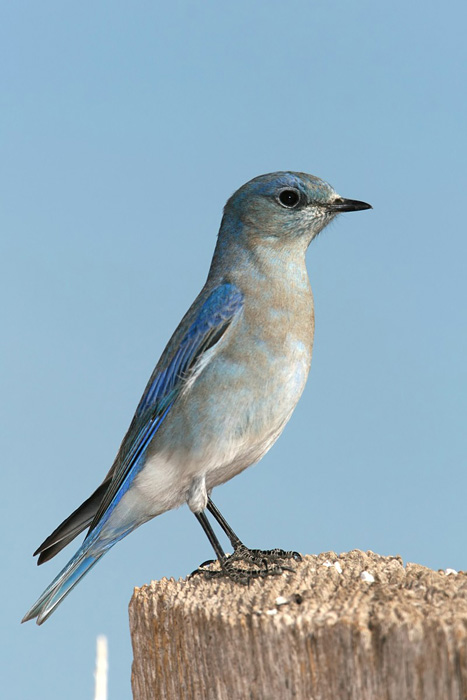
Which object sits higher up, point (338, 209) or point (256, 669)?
point (338, 209)

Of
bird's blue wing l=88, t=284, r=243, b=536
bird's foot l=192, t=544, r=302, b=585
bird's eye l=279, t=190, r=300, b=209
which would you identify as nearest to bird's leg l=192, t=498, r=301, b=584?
bird's foot l=192, t=544, r=302, b=585

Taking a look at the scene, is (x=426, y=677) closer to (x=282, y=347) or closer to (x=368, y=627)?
(x=368, y=627)

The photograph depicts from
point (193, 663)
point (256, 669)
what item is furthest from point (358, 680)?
point (193, 663)

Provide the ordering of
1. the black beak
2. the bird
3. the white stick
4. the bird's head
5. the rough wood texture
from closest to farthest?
the rough wood texture
the white stick
the bird
the bird's head
the black beak

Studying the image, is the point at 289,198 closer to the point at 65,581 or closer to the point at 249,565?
the point at 249,565

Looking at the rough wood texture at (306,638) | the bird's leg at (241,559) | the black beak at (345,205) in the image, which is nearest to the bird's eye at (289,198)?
the black beak at (345,205)

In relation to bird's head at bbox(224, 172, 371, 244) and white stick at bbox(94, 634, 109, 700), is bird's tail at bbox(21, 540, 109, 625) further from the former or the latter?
bird's head at bbox(224, 172, 371, 244)
